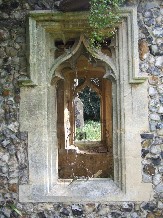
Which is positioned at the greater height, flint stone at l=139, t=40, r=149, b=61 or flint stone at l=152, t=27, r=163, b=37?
flint stone at l=152, t=27, r=163, b=37

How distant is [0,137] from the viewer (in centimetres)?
442

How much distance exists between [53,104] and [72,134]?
14.1ft

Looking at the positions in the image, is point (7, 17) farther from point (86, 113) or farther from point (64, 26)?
point (86, 113)

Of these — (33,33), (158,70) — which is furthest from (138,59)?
(33,33)

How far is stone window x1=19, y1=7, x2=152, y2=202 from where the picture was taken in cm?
430

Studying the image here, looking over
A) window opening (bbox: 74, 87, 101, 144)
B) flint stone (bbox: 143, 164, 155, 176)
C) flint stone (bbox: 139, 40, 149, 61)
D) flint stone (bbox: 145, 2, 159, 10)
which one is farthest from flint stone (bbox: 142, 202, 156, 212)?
window opening (bbox: 74, 87, 101, 144)

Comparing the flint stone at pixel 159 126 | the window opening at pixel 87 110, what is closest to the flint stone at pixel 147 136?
the flint stone at pixel 159 126

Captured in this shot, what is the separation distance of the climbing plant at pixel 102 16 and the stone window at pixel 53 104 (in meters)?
0.18

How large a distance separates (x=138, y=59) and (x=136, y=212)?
1.80 m

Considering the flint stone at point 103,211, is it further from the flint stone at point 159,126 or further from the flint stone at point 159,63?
the flint stone at point 159,63

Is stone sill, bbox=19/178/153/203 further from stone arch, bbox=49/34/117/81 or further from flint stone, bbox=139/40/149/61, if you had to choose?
flint stone, bbox=139/40/149/61

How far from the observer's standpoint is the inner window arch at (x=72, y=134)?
714cm

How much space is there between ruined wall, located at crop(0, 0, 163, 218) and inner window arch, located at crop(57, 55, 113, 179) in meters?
1.79

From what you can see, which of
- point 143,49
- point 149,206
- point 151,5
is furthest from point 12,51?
point 149,206
